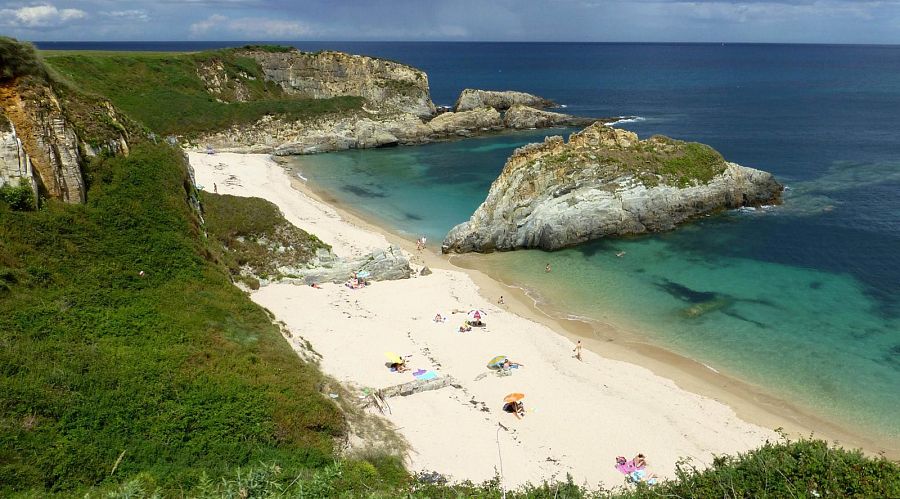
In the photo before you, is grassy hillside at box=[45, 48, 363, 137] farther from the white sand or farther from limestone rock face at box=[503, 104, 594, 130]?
the white sand

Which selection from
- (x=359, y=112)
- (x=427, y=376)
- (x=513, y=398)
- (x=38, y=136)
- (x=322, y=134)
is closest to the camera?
(x=513, y=398)

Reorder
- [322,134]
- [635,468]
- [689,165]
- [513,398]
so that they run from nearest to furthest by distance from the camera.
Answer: [635,468] → [513,398] → [689,165] → [322,134]

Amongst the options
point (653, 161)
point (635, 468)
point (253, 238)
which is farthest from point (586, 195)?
point (635, 468)

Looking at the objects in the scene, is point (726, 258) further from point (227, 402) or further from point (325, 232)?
point (227, 402)

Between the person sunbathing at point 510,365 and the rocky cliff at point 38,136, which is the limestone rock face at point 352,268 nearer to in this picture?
the person sunbathing at point 510,365

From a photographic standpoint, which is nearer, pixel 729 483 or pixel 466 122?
pixel 729 483

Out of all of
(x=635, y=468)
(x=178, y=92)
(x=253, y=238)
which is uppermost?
(x=178, y=92)

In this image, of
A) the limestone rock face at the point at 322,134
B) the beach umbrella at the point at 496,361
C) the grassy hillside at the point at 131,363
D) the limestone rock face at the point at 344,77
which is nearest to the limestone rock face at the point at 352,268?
the grassy hillside at the point at 131,363

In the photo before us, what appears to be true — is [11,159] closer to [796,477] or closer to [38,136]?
[38,136]
